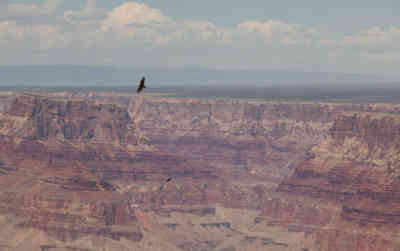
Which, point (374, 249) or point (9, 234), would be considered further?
point (9, 234)

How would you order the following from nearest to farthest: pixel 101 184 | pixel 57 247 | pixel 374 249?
pixel 374 249 → pixel 57 247 → pixel 101 184

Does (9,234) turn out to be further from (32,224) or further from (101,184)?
(101,184)

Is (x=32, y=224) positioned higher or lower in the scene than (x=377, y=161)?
lower

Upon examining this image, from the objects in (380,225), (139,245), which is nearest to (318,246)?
(380,225)

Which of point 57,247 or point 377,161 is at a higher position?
point 377,161

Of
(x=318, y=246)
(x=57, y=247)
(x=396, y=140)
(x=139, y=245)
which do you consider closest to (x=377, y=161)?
(x=396, y=140)

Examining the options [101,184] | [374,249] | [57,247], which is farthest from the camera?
[101,184]

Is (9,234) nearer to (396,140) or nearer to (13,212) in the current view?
(13,212)

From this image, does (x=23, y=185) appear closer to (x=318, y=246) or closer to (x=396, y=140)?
(x=318, y=246)

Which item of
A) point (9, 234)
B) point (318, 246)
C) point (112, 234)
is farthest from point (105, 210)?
point (318, 246)

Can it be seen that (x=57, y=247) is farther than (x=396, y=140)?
No
